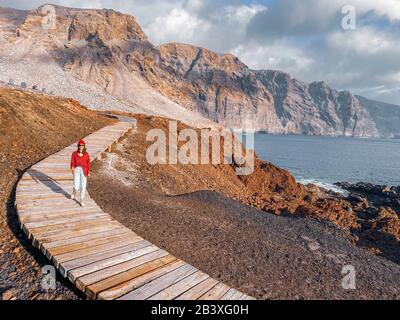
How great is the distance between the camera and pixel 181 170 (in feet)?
73.3

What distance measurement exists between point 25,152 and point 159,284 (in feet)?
40.0

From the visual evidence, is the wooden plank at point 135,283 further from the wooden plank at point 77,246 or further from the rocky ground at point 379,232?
the rocky ground at point 379,232

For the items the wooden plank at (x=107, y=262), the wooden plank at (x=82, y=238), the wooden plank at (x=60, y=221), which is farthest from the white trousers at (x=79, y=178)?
the wooden plank at (x=107, y=262)

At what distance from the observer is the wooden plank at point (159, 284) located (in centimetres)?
566

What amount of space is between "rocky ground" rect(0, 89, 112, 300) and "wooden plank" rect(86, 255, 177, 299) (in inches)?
22.6

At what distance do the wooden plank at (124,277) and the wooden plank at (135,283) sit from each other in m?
0.09

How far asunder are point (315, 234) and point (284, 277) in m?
4.41

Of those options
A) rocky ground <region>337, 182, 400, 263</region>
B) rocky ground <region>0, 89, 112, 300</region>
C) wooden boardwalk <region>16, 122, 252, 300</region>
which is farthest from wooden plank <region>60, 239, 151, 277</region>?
rocky ground <region>337, 182, 400, 263</region>

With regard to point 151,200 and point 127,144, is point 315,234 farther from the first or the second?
point 127,144

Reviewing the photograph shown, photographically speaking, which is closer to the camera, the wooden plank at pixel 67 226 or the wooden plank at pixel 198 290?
the wooden plank at pixel 198 290

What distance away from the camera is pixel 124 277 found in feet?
20.2

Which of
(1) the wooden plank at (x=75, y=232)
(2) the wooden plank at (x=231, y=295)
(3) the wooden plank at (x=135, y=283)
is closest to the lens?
(3) the wooden plank at (x=135, y=283)

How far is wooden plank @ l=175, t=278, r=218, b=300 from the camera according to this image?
229 inches

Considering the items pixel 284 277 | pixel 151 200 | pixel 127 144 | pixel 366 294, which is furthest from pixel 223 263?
pixel 127 144
